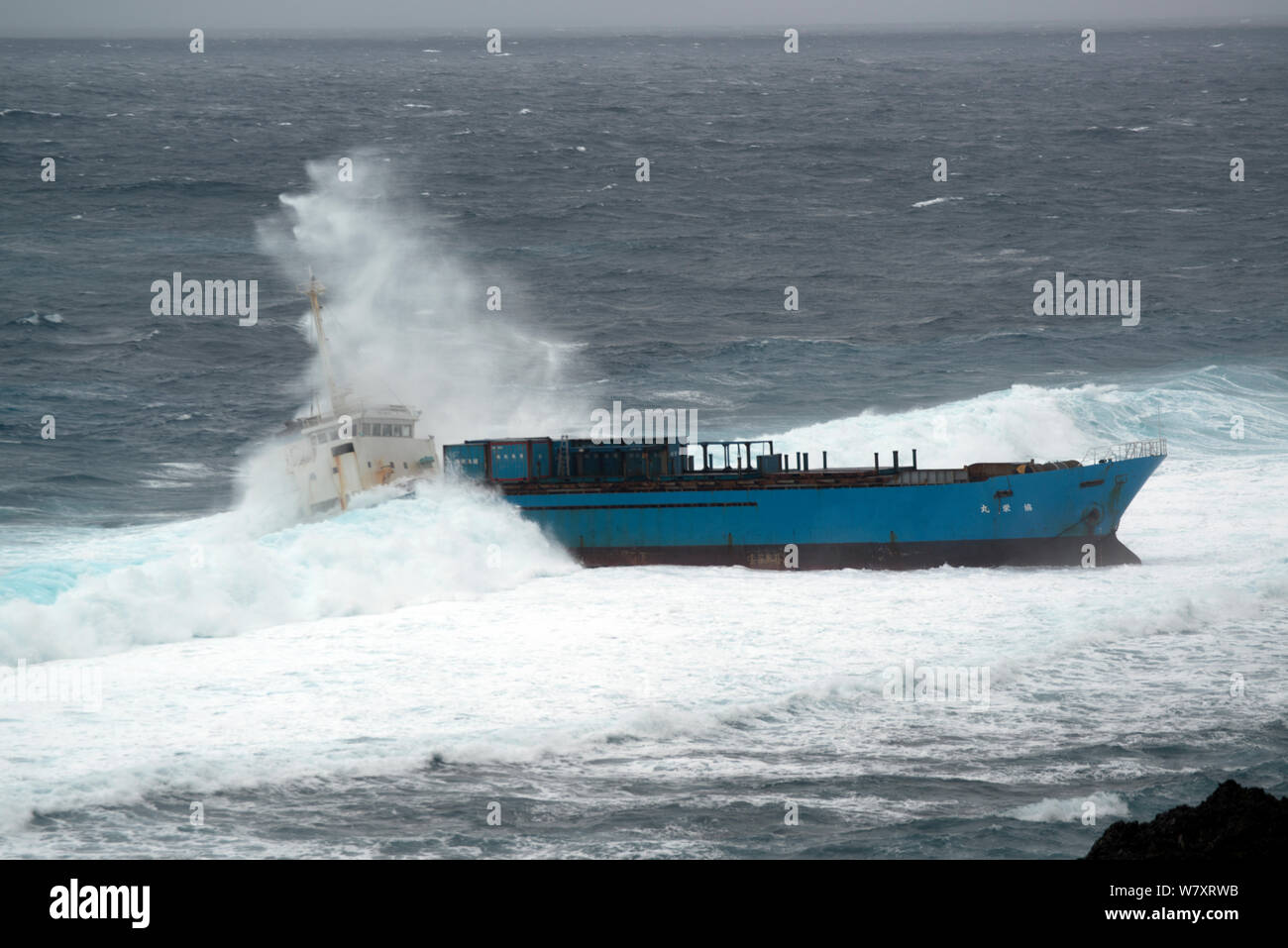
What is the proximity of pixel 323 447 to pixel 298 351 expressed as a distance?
27855mm

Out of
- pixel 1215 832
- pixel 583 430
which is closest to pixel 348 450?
pixel 583 430

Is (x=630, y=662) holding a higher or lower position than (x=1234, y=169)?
lower

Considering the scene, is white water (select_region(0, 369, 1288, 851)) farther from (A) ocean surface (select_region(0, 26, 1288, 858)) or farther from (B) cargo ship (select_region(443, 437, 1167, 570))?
(B) cargo ship (select_region(443, 437, 1167, 570))

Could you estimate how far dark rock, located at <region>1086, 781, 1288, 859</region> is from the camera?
17.2 m

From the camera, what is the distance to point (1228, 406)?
68188mm

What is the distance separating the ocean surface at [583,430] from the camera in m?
26.1

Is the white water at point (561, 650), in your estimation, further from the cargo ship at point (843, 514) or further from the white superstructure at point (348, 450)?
the white superstructure at point (348, 450)

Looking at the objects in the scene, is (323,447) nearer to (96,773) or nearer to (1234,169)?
(96,773)

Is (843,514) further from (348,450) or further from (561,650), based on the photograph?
(348,450)

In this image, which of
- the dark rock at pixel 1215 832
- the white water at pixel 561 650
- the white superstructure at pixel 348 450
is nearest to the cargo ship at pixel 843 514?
the white water at pixel 561 650

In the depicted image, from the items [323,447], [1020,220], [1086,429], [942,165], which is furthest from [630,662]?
[942,165]

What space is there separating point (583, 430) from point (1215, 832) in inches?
1823

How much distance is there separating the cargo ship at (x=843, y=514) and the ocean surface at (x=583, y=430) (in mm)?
1351

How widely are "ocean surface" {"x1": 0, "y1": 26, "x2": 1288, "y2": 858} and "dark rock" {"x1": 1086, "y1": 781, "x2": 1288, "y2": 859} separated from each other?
468 cm
